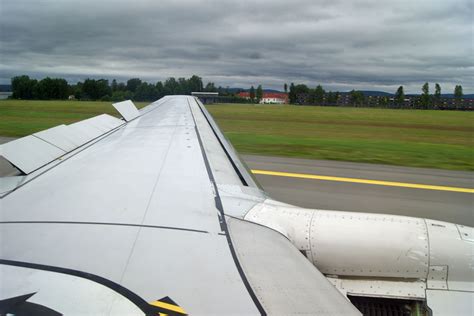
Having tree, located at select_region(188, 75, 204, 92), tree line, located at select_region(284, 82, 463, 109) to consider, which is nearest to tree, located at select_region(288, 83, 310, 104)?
tree line, located at select_region(284, 82, 463, 109)

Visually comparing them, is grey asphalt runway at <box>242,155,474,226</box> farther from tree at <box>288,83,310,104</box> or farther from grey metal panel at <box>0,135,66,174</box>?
tree at <box>288,83,310,104</box>

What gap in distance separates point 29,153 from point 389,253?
2585 millimetres

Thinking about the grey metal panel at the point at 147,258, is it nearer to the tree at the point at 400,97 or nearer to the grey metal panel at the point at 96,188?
the grey metal panel at the point at 96,188

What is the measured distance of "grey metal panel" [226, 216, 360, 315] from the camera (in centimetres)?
119

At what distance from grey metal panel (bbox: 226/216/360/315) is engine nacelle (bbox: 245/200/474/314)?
0.30 meters

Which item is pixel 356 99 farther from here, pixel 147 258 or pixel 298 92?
pixel 147 258

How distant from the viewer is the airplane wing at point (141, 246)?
1.12 meters

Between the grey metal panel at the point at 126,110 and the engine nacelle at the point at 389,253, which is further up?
the grey metal panel at the point at 126,110

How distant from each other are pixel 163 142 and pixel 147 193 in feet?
5.12

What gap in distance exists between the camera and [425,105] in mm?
77375

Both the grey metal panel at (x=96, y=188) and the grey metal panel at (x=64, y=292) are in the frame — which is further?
the grey metal panel at (x=96, y=188)

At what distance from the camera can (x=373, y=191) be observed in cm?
673

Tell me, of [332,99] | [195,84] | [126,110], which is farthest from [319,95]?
[126,110]

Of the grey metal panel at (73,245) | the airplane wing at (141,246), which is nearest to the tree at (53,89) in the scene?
the airplane wing at (141,246)
